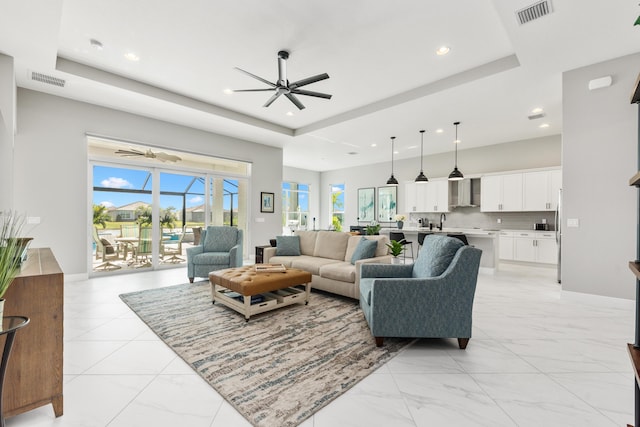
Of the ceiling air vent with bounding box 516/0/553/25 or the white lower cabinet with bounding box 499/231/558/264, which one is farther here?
the white lower cabinet with bounding box 499/231/558/264

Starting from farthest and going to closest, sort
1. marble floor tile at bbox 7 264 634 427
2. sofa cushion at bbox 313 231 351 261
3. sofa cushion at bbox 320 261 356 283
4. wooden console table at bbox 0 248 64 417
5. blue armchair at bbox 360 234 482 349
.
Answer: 1. sofa cushion at bbox 313 231 351 261
2. sofa cushion at bbox 320 261 356 283
3. blue armchair at bbox 360 234 482 349
4. marble floor tile at bbox 7 264 634 427
5. wooden console table at bbox 0 248 64 417

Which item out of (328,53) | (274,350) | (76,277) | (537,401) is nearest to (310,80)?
(328,53)

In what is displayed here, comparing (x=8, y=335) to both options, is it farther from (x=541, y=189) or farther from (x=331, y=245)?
(x=541, y=189)

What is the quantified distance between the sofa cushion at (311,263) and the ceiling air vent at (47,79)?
419cm

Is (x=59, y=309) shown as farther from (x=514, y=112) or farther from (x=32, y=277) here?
(x=514, y=112)

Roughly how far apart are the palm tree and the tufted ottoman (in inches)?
122

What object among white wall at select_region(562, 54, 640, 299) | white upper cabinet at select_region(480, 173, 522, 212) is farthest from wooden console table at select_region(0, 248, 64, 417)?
white upper cabinet at select_region(480, 173, 522, 212)

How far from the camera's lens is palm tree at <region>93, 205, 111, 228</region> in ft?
16.5

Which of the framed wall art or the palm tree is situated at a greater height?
the framed wall art

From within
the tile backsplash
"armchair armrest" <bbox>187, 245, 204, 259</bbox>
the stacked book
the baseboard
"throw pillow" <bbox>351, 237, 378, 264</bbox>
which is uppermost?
the tile backsplash

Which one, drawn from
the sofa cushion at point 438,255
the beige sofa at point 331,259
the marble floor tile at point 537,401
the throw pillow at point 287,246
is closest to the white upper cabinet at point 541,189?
the beige sofa at point 331,259

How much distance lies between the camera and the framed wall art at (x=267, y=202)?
7.29 m

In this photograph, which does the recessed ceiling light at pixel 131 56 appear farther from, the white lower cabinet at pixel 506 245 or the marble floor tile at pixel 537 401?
the white lower cabinet at pixel 506 245

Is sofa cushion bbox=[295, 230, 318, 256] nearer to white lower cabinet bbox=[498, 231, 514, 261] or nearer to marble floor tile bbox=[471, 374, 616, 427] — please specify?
marble floor tile bbox=[471, 374, 616, 427]
